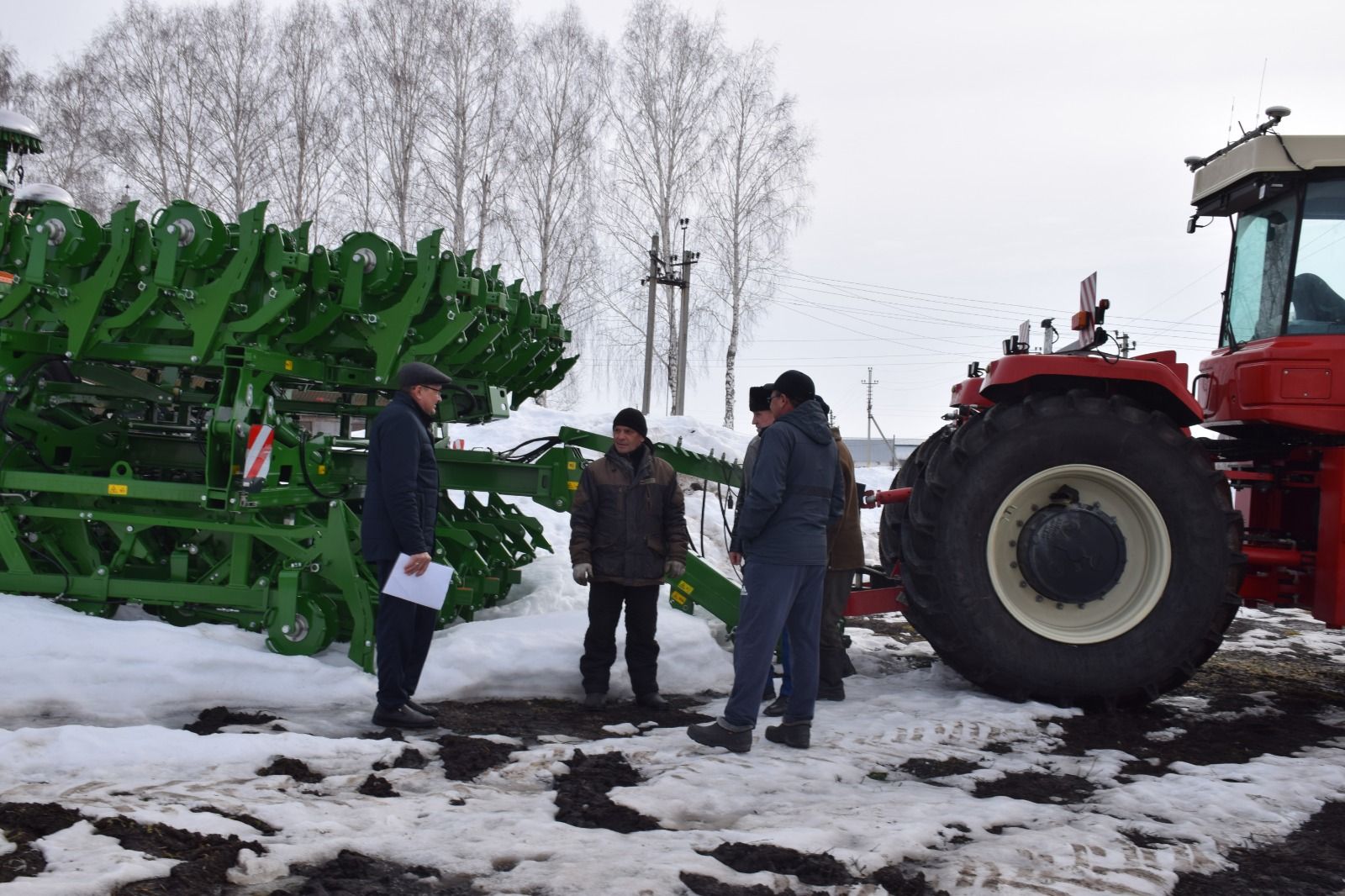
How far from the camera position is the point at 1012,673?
4.87 metres

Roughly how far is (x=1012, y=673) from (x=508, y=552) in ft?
12.1

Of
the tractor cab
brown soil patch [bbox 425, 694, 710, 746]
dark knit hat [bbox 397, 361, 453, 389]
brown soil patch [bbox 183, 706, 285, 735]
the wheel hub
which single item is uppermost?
the tractor cab

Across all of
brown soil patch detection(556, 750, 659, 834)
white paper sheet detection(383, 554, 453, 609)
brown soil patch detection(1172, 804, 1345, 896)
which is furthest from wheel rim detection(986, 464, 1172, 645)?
white paper sheet detection(383, 554, 453, 609)

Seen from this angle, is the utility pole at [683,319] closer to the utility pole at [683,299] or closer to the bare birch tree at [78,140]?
the utility pole at [683,299]

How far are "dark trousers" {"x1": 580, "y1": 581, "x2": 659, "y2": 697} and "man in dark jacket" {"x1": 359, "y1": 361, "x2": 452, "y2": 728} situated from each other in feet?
2.93

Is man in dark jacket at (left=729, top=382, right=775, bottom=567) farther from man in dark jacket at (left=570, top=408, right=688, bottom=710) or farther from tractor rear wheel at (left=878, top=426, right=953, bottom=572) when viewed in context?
tractor rear wheel at (left=878, top=426, right=953, bottom=572)

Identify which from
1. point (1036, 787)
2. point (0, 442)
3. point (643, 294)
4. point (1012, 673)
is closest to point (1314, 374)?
point (1012, 673)

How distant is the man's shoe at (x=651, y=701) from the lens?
5020 mm

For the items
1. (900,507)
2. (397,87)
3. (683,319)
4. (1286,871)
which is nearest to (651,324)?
(683,319)

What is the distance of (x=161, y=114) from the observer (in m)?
21.8

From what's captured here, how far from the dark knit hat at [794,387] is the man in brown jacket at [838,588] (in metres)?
0.77

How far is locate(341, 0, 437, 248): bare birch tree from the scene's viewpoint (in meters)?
21.8

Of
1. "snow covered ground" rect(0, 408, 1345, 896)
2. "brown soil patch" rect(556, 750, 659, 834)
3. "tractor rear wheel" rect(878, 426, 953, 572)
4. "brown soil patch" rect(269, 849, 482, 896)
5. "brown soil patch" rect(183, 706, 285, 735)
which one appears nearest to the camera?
"brown soil patch" rect(269, 849, 482, 896)

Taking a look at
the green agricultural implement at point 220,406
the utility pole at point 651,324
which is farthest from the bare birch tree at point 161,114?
the green agricultural implement at point 220,406
